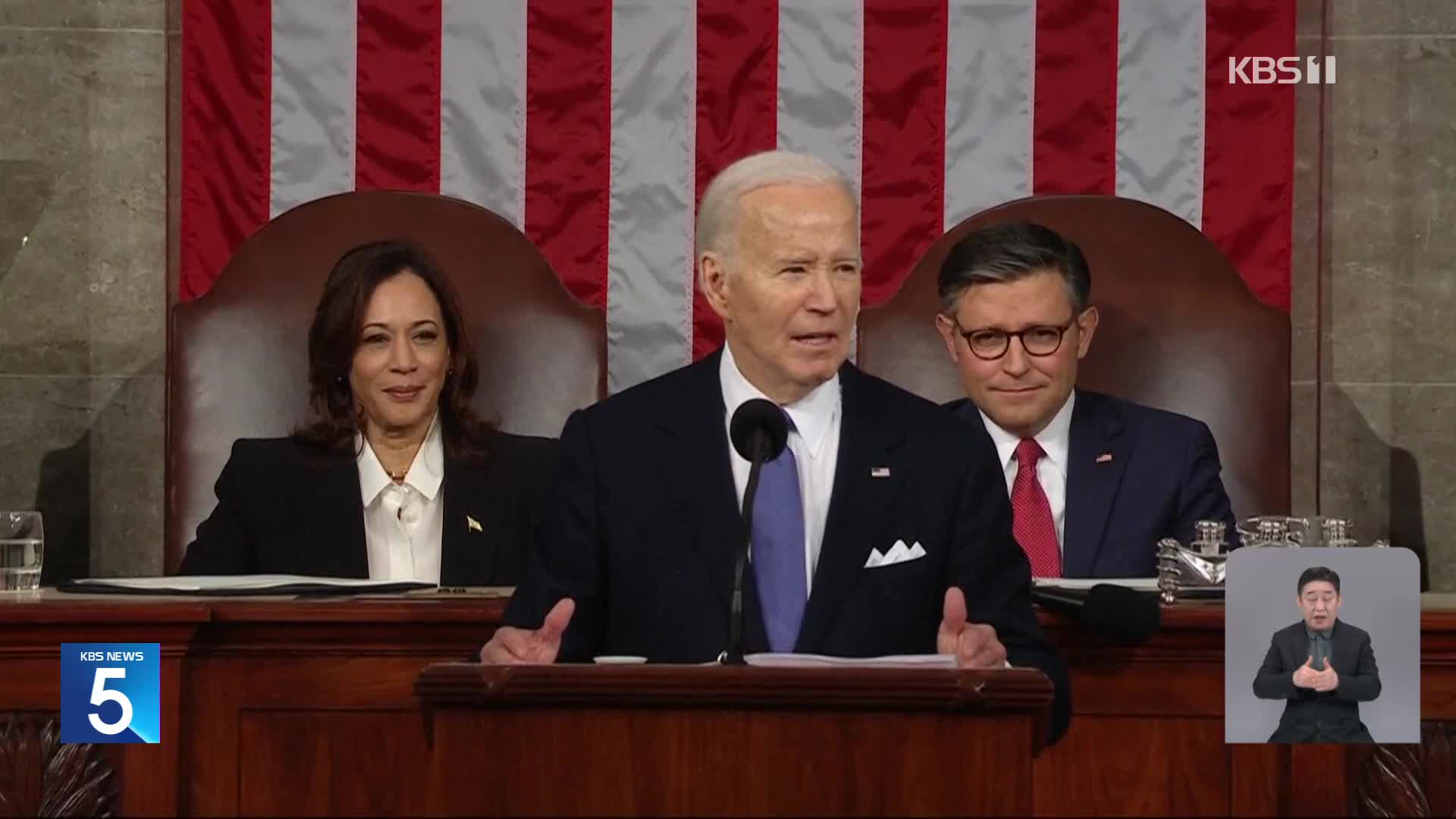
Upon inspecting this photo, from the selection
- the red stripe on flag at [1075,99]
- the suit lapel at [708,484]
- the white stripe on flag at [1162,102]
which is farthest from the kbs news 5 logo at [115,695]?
the white stripe on flag at [1162,102]

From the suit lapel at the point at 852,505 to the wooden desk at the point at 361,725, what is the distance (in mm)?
352

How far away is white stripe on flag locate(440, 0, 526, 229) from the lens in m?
5.01

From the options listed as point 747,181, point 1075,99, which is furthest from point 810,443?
point 1075,99

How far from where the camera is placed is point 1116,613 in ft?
9.75

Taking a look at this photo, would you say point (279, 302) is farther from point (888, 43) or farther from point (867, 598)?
point (867, 598)

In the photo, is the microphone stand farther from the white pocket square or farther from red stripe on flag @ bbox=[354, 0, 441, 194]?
red stripe on flag @ bbox=[354, 0, 441, 194]

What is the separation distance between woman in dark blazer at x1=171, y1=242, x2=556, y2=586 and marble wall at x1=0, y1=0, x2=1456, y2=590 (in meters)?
1.15

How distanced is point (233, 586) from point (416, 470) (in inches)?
34.7

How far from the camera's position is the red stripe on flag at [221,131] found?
495cm

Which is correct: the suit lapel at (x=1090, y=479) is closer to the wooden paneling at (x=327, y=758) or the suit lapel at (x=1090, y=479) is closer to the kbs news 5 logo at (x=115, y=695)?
the wooden paneling at (x=327, y=758)

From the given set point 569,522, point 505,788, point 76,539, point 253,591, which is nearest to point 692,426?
point 569,522

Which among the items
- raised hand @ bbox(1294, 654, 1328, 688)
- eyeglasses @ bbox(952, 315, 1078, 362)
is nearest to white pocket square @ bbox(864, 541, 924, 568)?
raised hand @ bbox(1294, 654, 1328, 688)

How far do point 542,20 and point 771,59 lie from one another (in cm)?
56

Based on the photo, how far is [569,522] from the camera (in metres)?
2.93
